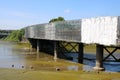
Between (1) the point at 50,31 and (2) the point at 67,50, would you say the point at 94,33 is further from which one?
(2) the point at 67,50

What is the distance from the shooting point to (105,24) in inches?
1464

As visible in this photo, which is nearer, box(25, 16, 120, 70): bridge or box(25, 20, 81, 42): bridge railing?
box(25, 16, 120, 70): bridge

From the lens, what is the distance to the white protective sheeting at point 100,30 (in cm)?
3528

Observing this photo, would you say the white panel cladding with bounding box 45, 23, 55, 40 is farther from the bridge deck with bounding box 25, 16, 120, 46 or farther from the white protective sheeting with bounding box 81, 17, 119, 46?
the white protective sheeting with bounding box 81, 17, 119, 46

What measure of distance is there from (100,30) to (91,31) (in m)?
2.58

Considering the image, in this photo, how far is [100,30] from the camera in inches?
1515

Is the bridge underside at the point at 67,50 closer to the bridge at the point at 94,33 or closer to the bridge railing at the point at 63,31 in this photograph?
the bridge at the point at 94,33

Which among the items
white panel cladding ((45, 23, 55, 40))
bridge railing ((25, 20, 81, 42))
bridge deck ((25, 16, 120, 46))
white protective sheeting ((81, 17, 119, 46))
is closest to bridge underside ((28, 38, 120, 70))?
white panel cladding ((45, 23, 55, 40))

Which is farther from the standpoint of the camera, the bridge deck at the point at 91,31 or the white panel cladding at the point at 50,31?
the white panel cladding at the point at 50,31

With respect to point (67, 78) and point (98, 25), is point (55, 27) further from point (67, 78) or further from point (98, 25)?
point (67, 78)

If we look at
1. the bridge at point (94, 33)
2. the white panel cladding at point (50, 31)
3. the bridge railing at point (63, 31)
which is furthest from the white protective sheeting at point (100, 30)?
the white panel cladding at point (50, 31)

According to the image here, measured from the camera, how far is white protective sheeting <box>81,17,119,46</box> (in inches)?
1389

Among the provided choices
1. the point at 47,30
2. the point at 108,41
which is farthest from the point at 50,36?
the point at 108,41

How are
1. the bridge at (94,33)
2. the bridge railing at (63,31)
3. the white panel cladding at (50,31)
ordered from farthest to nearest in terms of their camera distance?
the white panel cladding at (50,31) → the bridge railing at (63,31) → the bridge at (94,33)
